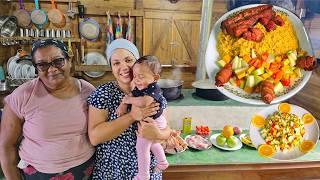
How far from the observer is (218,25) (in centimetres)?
142

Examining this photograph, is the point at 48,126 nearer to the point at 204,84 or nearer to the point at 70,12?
the point at 204,84

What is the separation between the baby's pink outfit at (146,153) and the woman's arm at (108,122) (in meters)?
0.10

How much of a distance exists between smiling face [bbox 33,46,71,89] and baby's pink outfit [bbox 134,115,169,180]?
434 millimetres

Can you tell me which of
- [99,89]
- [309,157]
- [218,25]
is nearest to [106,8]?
[218,25]

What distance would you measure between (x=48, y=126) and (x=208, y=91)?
4.06 ft

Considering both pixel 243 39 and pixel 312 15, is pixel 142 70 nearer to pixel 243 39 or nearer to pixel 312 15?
pixel 243 39

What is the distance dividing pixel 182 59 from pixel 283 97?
2331mm

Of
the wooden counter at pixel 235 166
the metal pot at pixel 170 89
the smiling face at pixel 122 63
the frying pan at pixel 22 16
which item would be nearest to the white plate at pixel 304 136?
the wooden counter at pixel 235 166

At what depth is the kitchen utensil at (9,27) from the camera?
2.95 meters

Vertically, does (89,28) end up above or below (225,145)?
above

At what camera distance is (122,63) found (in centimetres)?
106

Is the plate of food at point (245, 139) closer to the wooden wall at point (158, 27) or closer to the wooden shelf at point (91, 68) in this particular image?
the wooden wall at point (158, 27)

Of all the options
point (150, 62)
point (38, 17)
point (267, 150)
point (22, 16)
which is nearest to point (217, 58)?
point (150, 62)

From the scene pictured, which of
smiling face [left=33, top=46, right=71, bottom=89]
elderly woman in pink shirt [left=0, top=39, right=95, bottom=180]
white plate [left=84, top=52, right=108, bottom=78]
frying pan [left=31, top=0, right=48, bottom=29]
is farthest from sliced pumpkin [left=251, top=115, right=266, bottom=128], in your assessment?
frying pan [left=31, top=0, right=48, bottom=29]
